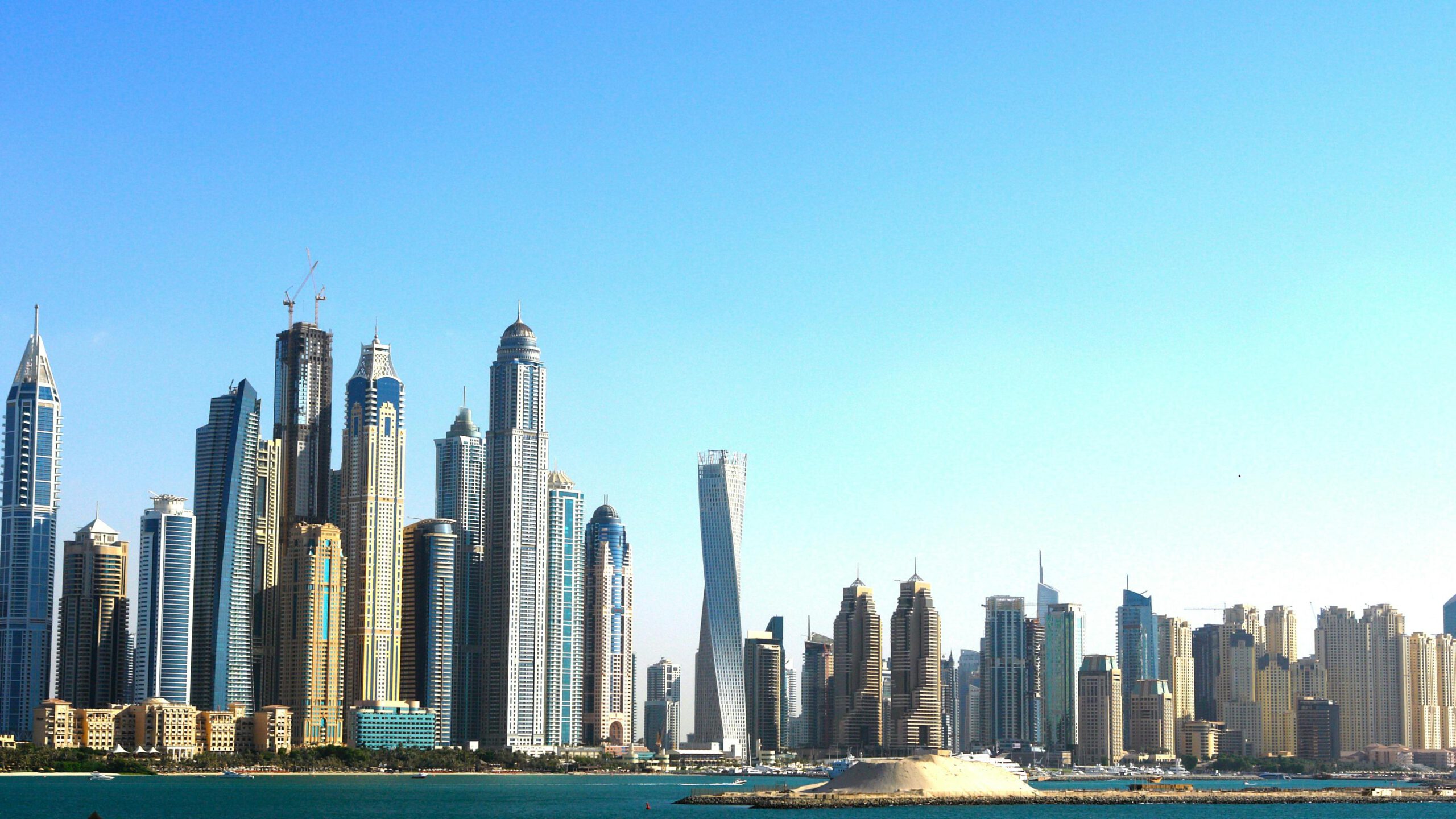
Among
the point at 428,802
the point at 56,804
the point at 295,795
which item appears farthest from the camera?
the point at 295,795

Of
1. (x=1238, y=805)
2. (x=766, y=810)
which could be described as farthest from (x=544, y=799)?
(x=1238, y=805)

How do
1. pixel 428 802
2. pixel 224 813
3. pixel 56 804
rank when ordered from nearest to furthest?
pixel 224 813 < pixel 56 804 < pixel 428 802

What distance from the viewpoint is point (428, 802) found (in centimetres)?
17375

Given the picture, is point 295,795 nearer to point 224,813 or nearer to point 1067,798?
point 224,813

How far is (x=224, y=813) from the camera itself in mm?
149000

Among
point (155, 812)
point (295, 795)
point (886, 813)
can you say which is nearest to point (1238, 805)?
point (886, 813)

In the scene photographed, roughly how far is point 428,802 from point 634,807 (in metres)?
20.8

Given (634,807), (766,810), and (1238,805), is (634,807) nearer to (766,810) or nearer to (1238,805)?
(766,810)

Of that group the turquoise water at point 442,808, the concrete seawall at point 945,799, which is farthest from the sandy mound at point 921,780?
the turquoise water at point 442,808

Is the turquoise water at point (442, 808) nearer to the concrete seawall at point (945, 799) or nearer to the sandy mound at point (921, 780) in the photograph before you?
the concrete seawall at point (945, 799)

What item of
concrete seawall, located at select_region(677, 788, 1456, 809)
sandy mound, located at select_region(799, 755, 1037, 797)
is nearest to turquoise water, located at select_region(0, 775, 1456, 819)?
concrete seawall, located at select_region(677, 788, 1456, 809)

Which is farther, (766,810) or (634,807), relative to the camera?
(634,807)

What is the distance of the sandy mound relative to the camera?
545 feet

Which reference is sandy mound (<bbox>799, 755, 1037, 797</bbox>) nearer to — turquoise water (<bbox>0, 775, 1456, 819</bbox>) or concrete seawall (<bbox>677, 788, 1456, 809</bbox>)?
concrete seawall (<bbox>677, 788, 1456, 809</bbox>)
